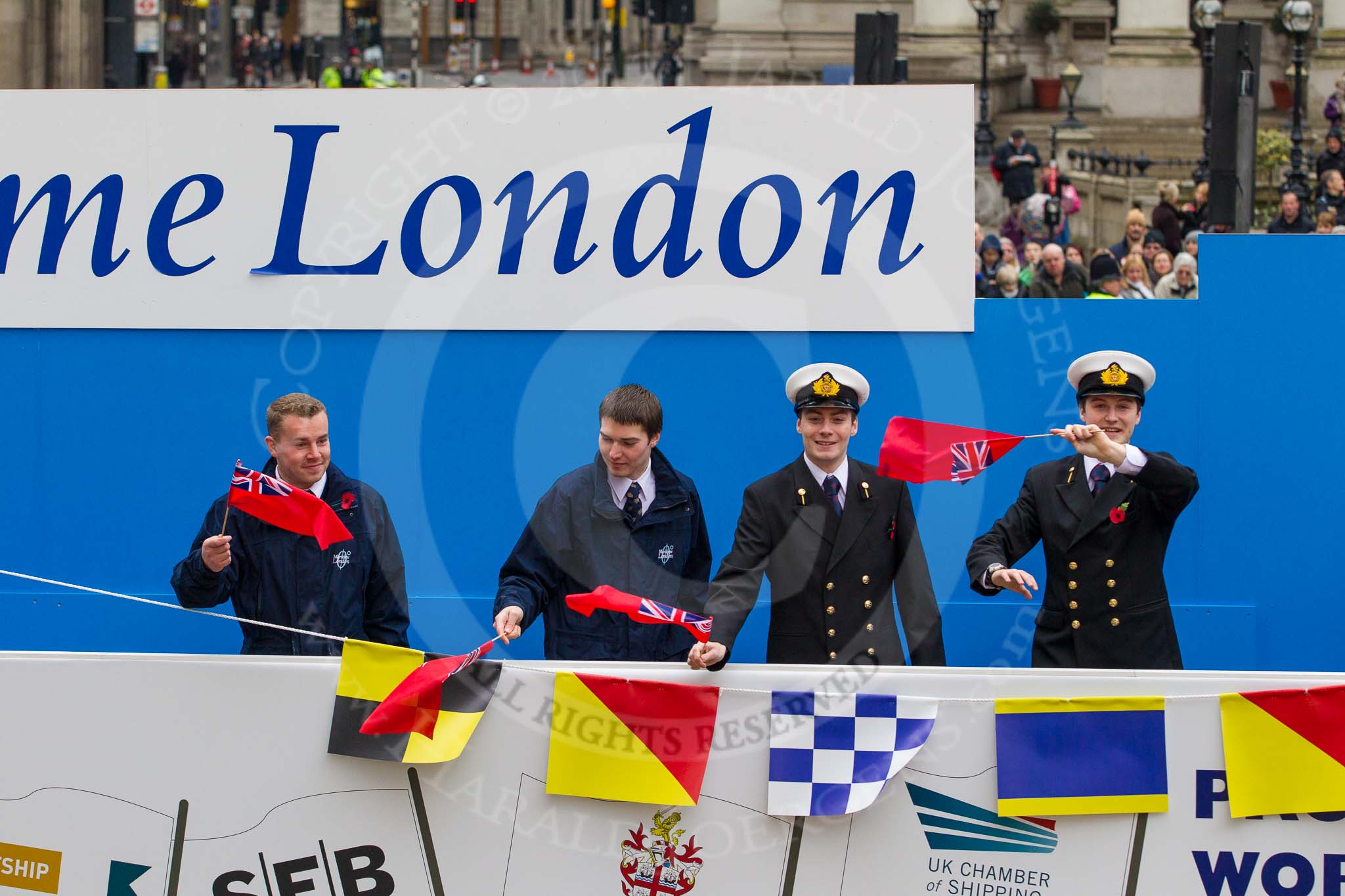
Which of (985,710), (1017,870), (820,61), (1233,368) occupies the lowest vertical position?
(1017,870)

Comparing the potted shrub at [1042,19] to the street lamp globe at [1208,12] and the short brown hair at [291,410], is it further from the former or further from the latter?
the short brown hair at [291,410]

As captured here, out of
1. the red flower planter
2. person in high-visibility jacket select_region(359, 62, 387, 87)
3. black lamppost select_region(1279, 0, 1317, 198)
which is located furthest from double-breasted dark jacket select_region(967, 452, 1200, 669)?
the red flower planter

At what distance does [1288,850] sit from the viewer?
4.83 metres

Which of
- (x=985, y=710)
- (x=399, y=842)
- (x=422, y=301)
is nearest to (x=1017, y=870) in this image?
(x=985, y=710)

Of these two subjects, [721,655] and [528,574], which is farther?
[528,574]

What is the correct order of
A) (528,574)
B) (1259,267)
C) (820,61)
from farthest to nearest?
(820,61)
(1259,267)
(528,574)

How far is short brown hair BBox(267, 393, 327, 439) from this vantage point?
18.8 feet

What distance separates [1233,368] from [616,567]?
2986mm

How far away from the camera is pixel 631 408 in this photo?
19.0 feet

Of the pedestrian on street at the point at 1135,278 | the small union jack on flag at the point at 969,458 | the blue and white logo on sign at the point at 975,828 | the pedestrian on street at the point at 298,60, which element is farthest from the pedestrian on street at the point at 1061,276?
the pedestrian on street at the point at 298,60

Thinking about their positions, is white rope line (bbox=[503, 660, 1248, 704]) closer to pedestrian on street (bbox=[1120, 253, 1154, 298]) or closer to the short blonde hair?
pedestrian on street (bbox=[1120, 253, 1154, 298])

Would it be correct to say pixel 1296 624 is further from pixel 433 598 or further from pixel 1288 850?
pixel 433 598

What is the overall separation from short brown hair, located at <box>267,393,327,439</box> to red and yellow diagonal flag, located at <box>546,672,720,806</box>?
1.34 metres

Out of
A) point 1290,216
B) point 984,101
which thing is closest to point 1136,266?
point 1290,216
